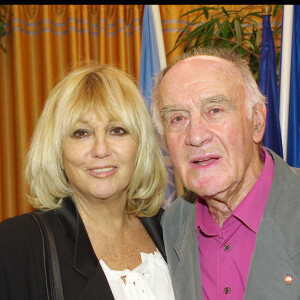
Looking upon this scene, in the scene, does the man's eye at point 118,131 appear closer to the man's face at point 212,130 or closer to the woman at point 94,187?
the woman at point 94,187

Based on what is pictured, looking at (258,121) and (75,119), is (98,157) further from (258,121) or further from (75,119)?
(258,121)

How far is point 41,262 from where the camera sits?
75.4 inches

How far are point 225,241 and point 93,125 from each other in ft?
2.51

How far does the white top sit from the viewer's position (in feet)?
6.74

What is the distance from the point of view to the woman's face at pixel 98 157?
215cm

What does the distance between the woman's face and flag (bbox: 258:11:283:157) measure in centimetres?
124

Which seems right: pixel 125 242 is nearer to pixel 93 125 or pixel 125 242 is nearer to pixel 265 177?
pixel 93 125

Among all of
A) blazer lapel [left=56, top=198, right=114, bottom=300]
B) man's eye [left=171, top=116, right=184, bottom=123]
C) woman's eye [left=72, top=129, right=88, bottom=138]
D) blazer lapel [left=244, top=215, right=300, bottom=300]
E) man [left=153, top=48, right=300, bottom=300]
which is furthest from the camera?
woman's eye [left=72, top=129, right=88, bottom=138]

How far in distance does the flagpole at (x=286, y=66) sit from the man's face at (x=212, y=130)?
1143 millimetres

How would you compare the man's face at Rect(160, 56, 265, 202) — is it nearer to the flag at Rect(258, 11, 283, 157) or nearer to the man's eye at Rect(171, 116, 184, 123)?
the man's eye at Rect(171, 116, 184, 123)

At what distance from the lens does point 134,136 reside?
2.26 meters

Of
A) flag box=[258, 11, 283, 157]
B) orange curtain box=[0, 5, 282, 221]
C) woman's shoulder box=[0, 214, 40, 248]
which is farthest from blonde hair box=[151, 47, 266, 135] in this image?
orange curtain box=[0, 5, 282, 221]

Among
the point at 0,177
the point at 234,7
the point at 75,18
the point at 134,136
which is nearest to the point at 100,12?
the point at 75,18

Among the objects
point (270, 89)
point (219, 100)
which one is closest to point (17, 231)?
point (219, 100)
